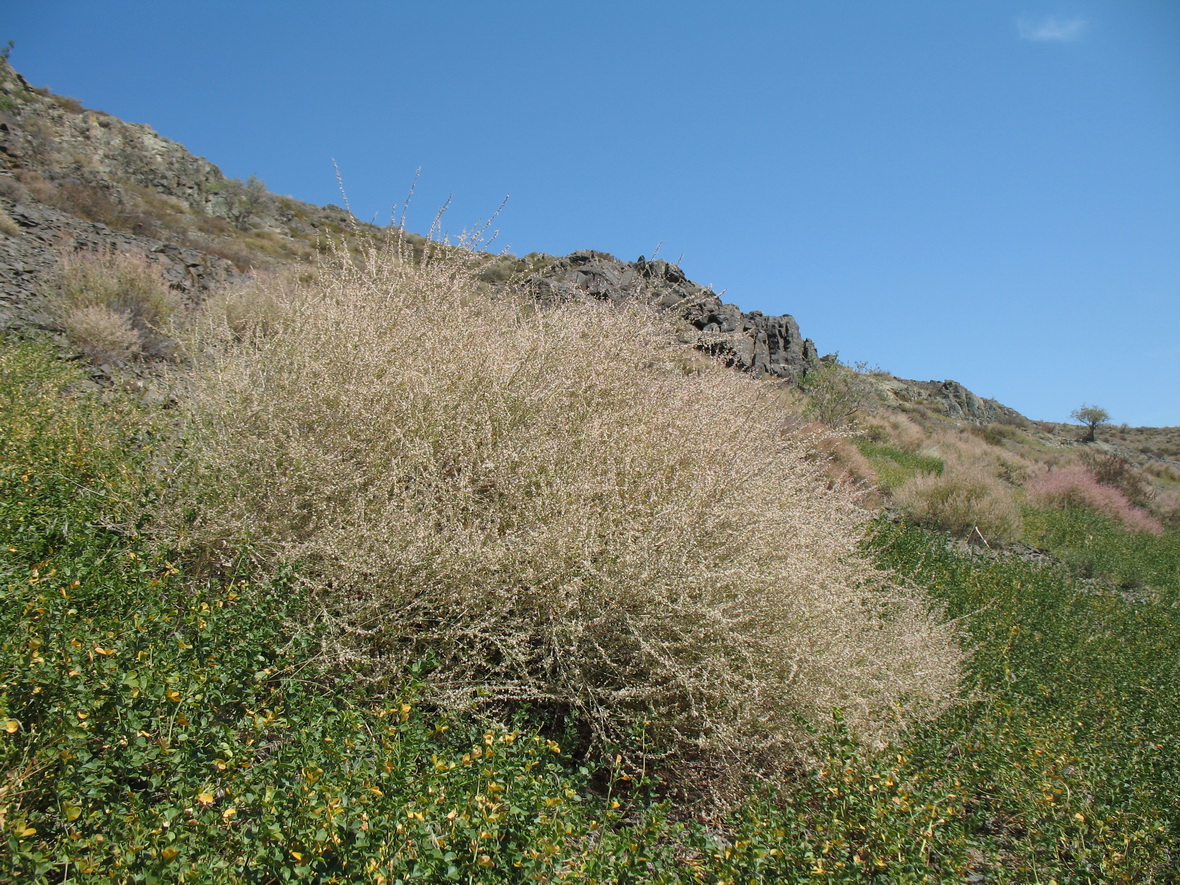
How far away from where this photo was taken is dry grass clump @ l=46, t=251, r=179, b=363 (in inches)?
241

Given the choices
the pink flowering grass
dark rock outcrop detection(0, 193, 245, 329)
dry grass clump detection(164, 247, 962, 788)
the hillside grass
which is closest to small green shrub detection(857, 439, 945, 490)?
the pink flowering grass

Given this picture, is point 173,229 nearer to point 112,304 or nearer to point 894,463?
point 112,304

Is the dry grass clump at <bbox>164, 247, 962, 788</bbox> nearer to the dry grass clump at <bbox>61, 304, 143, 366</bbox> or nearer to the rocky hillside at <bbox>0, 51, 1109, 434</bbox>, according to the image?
the rocky hillside at <bbox>0, 51, 1109, 434</bbox>

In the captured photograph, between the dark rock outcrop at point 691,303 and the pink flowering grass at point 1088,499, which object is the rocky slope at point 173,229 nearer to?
the dark rock outcrop at point 691,303

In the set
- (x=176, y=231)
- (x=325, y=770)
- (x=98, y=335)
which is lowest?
(x=325, y=770)

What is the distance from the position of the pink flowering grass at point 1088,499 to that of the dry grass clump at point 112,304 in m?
15.5

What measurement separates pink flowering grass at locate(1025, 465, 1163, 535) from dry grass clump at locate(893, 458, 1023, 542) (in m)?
4.04

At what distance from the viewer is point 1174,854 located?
3.16 m

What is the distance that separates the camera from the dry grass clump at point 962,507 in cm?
1030

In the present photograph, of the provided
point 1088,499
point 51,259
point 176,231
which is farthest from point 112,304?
point 1088,499

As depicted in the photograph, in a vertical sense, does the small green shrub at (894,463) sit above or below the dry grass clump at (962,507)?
above

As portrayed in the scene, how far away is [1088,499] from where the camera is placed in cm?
1436

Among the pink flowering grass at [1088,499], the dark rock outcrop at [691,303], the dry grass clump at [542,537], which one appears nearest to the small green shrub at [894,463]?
the pink flowering grass at [1088,499]

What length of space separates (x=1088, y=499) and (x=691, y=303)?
43.8ft
